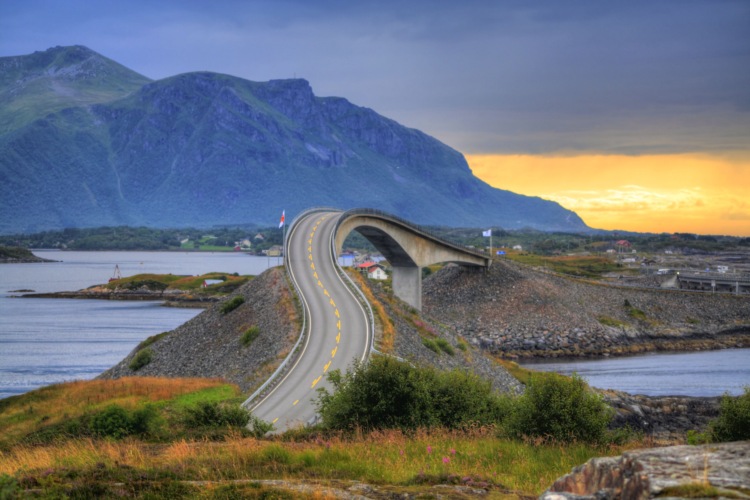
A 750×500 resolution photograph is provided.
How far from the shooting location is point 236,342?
58.1 metres

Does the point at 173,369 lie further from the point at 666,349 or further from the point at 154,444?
the point at 666,349

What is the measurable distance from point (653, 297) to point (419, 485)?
373ft

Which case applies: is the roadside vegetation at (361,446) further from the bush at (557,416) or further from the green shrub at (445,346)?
the green shrub at (445,346)

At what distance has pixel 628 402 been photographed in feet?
182

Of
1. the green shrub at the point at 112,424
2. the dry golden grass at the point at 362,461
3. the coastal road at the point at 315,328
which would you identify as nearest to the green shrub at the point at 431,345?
the coastal road at the point at 315,328

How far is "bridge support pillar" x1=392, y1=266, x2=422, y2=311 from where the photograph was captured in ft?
336

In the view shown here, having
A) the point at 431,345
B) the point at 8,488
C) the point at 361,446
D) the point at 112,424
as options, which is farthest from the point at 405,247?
the point at 8,488

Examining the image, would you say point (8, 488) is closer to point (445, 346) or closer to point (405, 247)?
point (445, 346)

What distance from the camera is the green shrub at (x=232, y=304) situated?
67.0 meters

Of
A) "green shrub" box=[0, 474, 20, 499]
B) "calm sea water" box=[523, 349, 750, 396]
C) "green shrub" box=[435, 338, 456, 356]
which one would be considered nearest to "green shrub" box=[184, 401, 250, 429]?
"green shrub" box=[0, 474, 20, 499]

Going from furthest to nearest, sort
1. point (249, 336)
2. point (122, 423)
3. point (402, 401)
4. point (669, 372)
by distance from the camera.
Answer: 1. point (669, 372)
2. point (249, 336)
3. point (122, 423)
4. point (402, 401)

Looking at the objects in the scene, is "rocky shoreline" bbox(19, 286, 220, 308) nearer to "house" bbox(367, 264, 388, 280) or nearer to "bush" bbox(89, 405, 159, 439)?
"house" bbox(367, 264, 388, 280)

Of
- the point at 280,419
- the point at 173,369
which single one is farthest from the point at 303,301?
the point at 280,419

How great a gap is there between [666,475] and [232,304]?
60606mm
